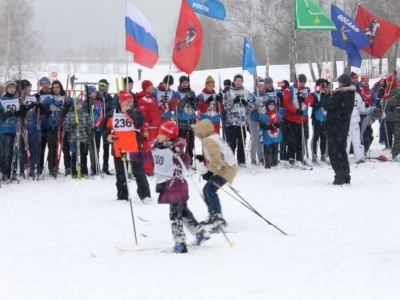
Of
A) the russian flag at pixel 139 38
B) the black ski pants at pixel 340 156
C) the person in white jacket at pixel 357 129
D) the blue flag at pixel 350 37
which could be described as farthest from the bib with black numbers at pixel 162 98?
the person in white jacket at pixel 357 129

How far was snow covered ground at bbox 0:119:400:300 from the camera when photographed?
4660mm

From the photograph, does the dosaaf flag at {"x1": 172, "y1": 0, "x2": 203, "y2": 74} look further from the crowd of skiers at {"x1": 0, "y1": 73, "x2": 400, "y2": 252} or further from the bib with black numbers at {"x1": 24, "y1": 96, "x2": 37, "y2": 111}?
the bib with black numbers at {"x1": 24, "y1": 96, "x2": 37, "y2": 111}

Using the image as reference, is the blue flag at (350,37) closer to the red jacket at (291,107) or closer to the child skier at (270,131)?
the red jacket at (291,107)

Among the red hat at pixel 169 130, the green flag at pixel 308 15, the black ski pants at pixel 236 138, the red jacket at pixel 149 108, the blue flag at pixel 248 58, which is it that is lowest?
the black ski pants at pixel 236 138

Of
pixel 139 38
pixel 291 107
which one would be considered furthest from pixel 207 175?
pixel 291 107

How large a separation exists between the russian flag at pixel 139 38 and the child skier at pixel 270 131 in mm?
3400

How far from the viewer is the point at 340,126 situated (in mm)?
10281

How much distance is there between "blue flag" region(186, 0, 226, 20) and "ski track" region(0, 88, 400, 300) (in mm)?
3789

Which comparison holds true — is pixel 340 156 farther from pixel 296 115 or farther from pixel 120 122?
pixel 120 122

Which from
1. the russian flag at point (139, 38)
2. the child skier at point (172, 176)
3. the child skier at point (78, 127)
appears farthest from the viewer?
the child skier at point (78, 127)

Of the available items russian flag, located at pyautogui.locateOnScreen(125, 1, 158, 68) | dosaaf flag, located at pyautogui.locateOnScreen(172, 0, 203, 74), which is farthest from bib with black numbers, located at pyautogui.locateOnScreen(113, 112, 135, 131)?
dosaaf flag, located at pyautogui.locateOnScreen(172, 0, 203, 74)

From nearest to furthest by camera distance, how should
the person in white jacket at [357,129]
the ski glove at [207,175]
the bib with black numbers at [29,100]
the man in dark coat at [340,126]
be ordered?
the ski glove at [207,175]
the man in dark coat at [340,126]
the bib with black numbers at [29,100]
the person in white jacket at [357,129]

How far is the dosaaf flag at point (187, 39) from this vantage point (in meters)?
10.7

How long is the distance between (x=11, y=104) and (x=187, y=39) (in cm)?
375
